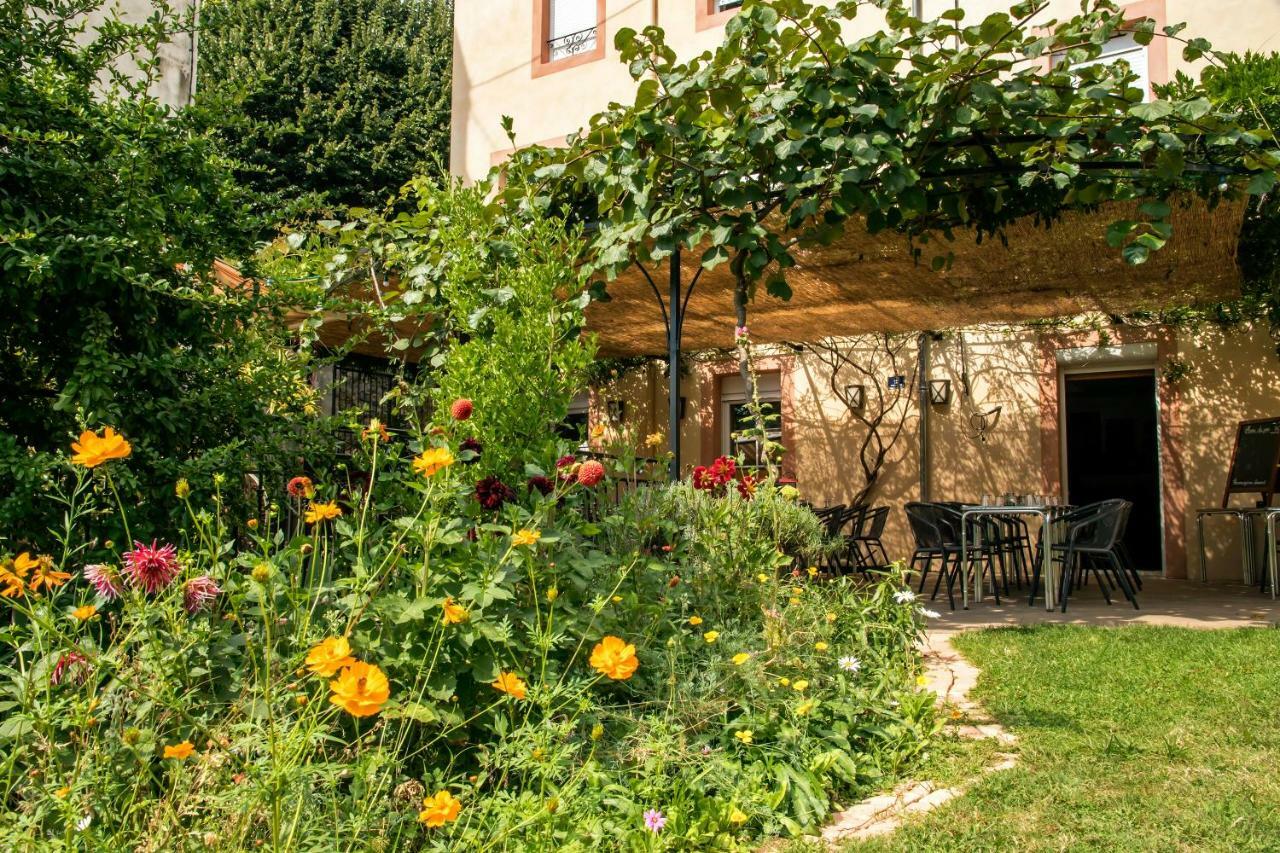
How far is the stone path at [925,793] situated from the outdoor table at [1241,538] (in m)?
5.13

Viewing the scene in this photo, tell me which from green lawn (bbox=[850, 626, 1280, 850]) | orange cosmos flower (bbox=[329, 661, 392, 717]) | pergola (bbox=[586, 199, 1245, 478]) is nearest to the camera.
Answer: orange cosmos flower (bbox=[329, 661, 392, 717])

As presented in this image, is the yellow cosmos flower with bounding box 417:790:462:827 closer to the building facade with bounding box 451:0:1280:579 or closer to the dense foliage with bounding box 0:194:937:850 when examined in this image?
the dense foliage with bounding box 0:194:937:850

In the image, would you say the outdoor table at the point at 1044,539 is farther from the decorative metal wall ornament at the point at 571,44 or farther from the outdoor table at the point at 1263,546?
the decorative metal wall ornament at the point at 571,44

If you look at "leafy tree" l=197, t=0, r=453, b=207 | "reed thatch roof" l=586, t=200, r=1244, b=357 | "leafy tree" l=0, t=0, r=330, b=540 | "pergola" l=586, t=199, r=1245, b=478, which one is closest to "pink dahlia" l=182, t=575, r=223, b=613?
"leafy tree" l=0, t=0, r=330, b=540

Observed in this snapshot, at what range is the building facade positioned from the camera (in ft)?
27.4

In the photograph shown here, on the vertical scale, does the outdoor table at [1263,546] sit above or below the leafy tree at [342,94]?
below

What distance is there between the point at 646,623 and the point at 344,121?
14.4 metres

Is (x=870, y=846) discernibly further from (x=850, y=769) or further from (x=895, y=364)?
(x=895, y=364)

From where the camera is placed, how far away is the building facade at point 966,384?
8.36m

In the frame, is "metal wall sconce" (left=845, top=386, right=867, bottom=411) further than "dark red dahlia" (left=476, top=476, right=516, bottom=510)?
Yes

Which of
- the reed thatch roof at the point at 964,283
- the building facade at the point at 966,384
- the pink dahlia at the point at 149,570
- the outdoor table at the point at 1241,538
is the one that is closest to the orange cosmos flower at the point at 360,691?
the pink dahlia at the point at 149,570

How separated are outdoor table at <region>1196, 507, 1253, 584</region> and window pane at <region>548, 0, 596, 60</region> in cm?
738

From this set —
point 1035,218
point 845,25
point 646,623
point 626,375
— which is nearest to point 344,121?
point 626,375

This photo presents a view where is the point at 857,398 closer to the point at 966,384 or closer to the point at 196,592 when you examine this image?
the point at 966,384
